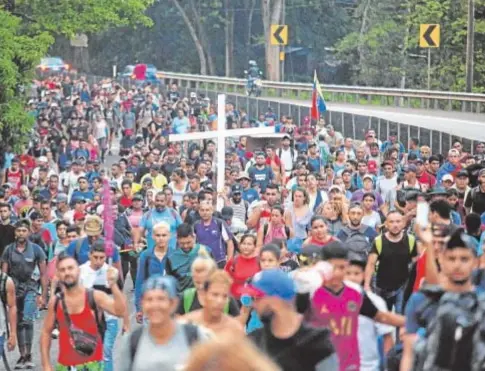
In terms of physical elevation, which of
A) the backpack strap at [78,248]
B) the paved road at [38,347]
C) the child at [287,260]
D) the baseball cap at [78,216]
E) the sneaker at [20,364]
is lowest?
the paved road at [38,347]

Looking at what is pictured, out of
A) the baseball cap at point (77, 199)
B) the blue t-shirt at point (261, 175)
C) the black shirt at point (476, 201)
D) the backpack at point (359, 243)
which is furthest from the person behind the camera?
the blue t-shirt at point (261, 175)

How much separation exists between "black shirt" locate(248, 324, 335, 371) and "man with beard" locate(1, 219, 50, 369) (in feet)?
25.3

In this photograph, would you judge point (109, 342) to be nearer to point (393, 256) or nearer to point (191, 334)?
point (393, 256)

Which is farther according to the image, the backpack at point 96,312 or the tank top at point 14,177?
the tank top at point 14,177

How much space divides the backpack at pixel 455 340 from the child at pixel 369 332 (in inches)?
59.6

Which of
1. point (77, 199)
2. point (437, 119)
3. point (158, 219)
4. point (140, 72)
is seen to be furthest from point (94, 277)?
point (140, 72)

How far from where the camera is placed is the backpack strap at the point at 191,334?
7.98 meters

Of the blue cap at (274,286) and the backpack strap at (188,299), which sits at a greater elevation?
the blue cap at (274,286)

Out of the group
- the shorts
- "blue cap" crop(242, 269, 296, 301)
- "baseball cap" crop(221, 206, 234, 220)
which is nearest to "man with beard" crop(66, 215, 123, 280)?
"baseball cap" crop(221, 206, 234, 220)

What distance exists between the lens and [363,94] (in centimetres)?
5031

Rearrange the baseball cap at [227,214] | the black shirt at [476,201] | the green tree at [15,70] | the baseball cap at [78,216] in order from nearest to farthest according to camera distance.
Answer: the black shirt at [476,201], the baseball cap at [227,214], the baseball cap at [78,216], the green tree at [15,70]

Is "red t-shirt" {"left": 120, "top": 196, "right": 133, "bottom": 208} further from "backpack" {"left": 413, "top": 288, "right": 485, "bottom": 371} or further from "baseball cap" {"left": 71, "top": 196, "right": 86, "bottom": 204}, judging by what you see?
"backpack" {"left": 413, "top": 288, "right": 485, "bottom": 371}

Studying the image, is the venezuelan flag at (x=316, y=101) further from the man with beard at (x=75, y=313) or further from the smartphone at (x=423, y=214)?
the man with beard at (x=75, y=313)

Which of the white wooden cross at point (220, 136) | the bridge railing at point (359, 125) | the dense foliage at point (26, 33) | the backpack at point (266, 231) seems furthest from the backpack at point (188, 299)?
the bridge railing at point (359, 125)
